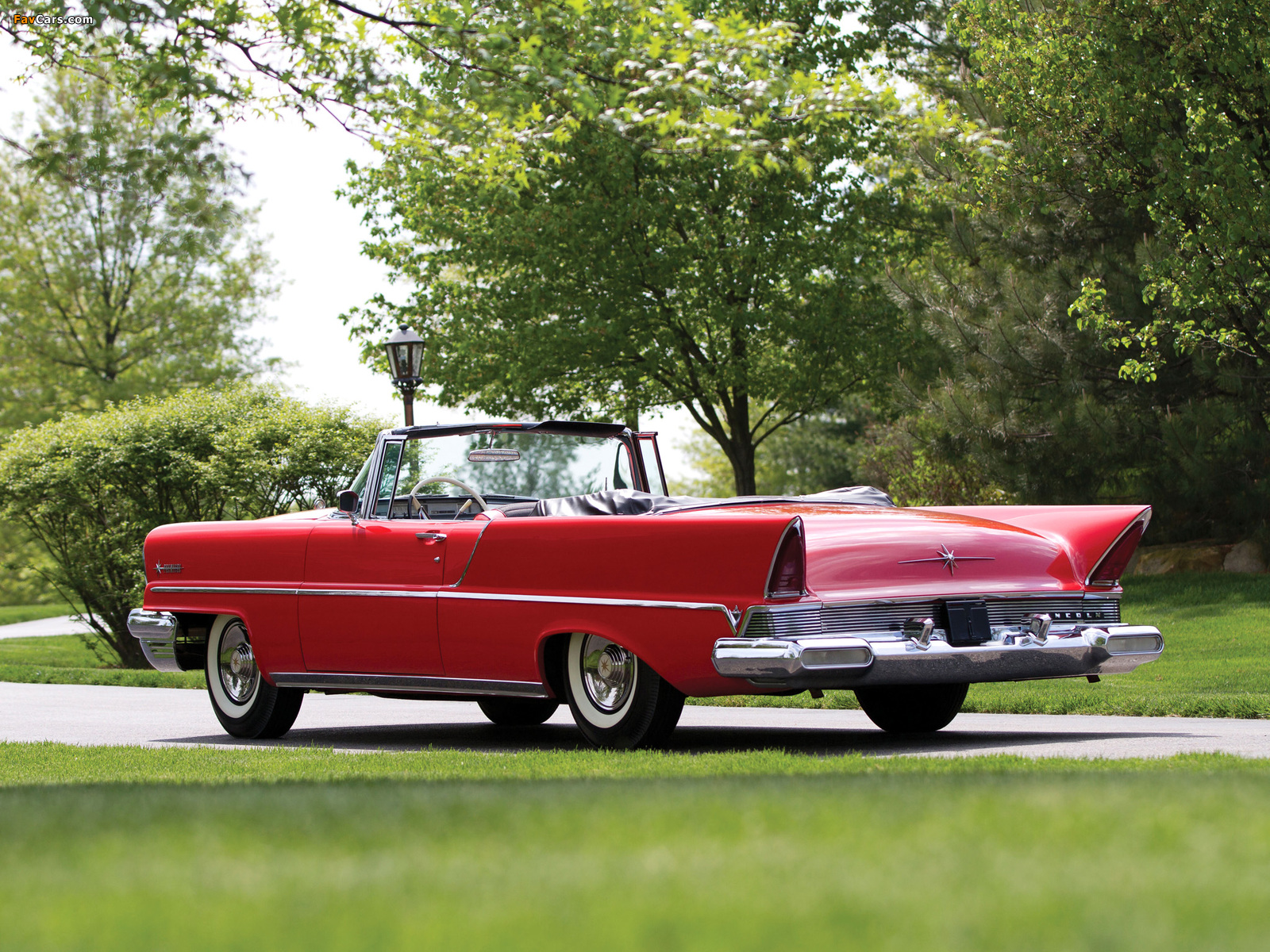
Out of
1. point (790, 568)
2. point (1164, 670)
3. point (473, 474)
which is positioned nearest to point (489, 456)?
point (473, 474)

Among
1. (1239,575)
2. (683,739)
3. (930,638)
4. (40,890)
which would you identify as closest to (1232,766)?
(930,638)

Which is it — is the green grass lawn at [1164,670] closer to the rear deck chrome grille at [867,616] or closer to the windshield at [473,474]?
the rear deck chrome grille at [867,616]

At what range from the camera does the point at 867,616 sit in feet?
23.2

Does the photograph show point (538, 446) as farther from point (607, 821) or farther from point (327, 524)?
point (607, 821)

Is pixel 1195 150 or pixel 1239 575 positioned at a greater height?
pixel 1195 150

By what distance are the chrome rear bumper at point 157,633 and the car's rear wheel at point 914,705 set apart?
454 cm

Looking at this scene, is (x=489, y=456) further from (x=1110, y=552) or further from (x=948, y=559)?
(x=1110, y=552)

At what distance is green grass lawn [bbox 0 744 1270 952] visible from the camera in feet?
8.30

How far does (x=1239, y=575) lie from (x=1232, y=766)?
17460mm

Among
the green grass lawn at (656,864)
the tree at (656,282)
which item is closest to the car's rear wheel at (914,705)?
the green grass lawn at (656,864)

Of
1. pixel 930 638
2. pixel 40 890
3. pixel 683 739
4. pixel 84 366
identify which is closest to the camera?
pixel 40 890

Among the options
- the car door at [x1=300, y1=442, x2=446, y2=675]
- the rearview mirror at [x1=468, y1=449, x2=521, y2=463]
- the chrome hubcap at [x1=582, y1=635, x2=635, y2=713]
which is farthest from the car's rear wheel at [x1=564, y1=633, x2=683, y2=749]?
the rearview mirror at [x1=468, y1=449, x2=521, y2=463]

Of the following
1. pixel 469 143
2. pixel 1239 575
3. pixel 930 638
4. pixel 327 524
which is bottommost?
pixel 1239 575

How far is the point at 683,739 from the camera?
8.50 m
